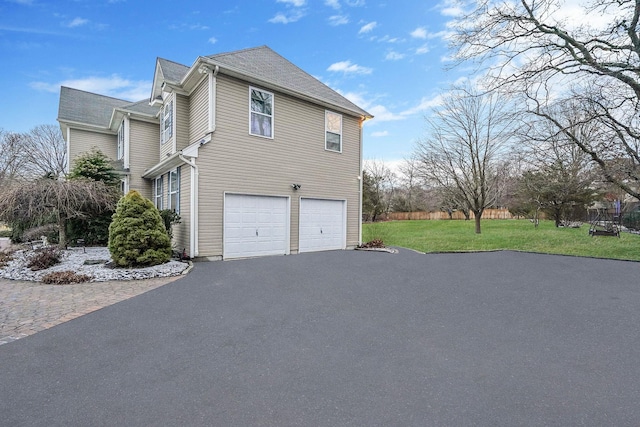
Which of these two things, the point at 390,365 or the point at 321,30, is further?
the point at 321,30

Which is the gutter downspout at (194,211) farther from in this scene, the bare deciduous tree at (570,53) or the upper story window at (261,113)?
the bare deciduous tree at (570,53)

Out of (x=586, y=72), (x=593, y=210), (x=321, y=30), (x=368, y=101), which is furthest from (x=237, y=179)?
(x=593, y=210)

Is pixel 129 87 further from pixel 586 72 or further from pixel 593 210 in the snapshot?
pixel 593 210

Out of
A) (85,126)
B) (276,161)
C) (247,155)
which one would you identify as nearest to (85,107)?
(85,126)

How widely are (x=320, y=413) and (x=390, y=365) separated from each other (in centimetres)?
103

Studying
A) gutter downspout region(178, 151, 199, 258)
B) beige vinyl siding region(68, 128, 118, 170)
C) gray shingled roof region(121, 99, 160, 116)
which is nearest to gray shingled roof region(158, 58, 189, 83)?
gray shingled roof region(121, 99, 160, 116)

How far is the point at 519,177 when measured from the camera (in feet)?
76.0

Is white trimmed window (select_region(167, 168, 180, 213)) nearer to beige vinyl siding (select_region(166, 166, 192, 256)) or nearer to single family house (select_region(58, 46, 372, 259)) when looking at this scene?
single family house (select_region(58, 46, 372, 259))

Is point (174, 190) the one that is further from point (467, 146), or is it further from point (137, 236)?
point (467, 146)

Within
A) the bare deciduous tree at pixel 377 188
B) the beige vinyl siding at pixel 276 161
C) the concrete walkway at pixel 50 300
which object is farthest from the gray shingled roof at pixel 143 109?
the bare deciduous tree at pixel 377 188

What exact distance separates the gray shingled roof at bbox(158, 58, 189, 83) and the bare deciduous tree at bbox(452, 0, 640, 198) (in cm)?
935

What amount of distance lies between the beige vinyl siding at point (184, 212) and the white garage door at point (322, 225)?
372 centimetres

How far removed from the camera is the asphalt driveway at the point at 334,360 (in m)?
2.37

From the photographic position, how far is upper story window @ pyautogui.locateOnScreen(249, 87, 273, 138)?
9812 mm
